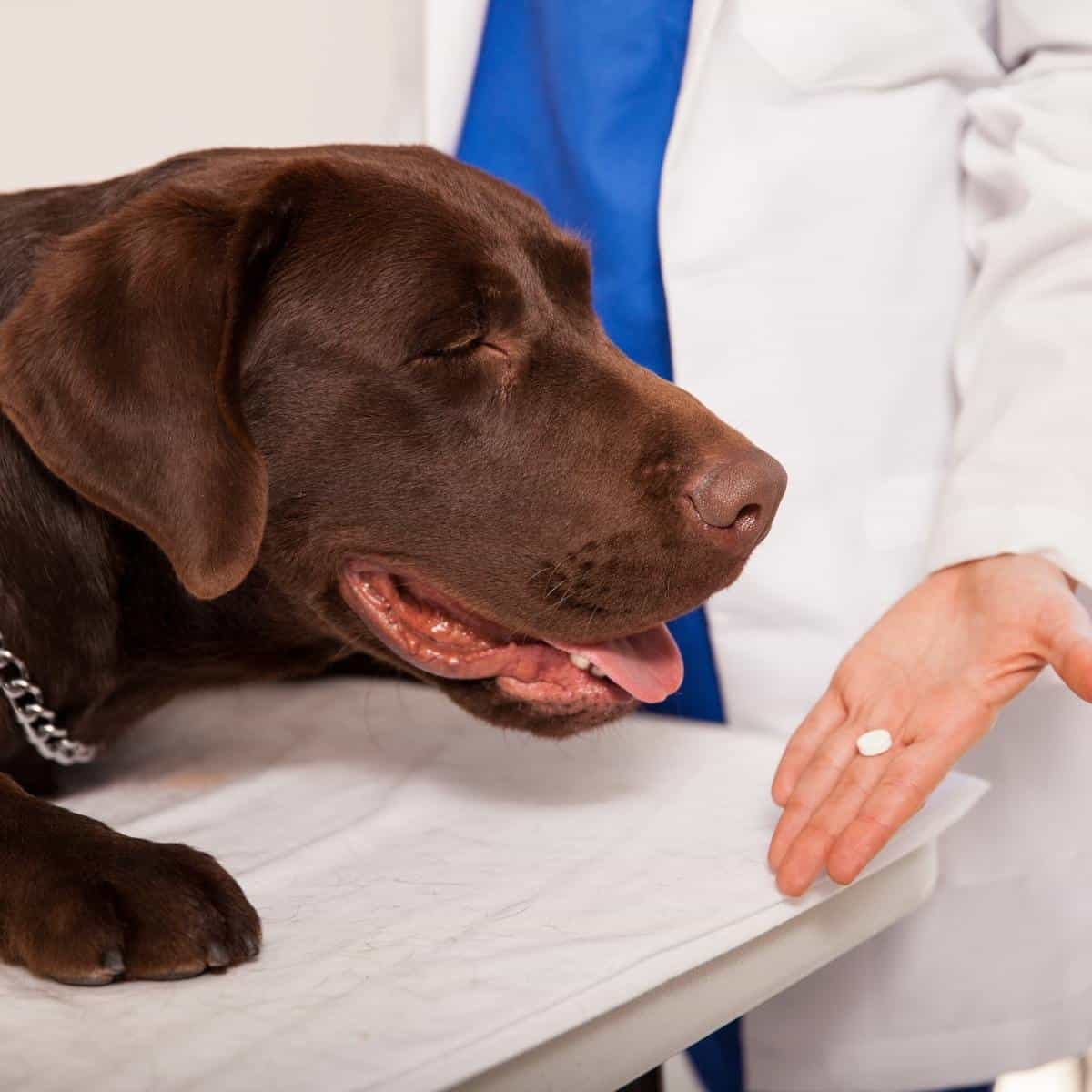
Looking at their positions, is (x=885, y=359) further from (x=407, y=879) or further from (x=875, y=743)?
(x=407, y=879)

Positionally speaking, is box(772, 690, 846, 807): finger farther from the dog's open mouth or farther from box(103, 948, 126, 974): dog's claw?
box(103, 948, 126, 974): dog's claw

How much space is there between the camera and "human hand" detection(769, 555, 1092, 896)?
1.13m

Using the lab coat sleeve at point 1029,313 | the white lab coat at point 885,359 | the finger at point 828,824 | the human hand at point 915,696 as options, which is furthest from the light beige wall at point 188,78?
the finger at point 828,824

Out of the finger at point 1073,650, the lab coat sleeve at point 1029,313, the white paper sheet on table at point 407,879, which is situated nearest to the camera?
the white paper sheet on table at point 407,879

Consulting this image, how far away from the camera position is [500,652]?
131 cm

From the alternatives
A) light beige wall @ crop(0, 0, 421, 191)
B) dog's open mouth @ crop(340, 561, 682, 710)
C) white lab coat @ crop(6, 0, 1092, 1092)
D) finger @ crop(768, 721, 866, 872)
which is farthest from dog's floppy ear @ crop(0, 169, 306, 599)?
light beige wall @ crop(0, 0, 421, 191)

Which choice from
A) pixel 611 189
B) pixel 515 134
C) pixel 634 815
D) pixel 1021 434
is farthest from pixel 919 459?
pixel 515 134

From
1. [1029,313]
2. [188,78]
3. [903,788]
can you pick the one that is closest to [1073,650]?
[903,788]

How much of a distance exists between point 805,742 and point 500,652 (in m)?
0.30

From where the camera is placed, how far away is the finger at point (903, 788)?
1.12 metres

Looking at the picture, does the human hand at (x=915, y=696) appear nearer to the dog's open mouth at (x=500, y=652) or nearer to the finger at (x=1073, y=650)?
the finger at (x=1073, y=650)

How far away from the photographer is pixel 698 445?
1.22 metres

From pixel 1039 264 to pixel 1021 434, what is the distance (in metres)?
0.22

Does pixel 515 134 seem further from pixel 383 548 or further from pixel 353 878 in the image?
pixel 353 878
